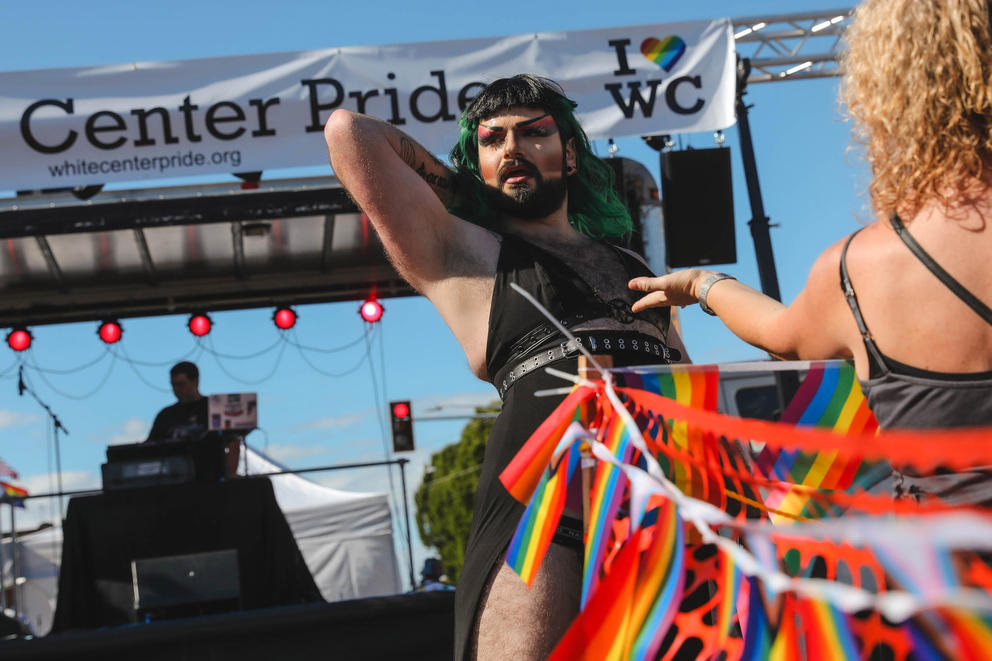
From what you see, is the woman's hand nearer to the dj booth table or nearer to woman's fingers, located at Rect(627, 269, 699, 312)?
woman's fingers, located at Rect(627, 269, 699, 312)

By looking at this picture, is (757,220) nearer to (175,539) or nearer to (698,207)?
(698,207)

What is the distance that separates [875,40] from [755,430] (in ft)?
2.13

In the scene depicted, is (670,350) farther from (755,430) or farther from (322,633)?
(322,633)

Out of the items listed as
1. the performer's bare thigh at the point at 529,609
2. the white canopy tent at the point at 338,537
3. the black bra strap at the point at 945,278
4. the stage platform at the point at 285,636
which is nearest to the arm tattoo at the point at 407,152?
the performer's bare thigh at the point at 529,609

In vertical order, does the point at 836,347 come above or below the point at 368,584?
above

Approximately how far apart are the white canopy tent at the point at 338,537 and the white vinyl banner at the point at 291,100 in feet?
21.7

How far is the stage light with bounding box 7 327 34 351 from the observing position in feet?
30.5

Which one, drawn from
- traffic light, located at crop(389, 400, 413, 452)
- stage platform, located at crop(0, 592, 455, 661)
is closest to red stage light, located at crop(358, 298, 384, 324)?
traffic light, located at crop(389, 400, 413, 452)

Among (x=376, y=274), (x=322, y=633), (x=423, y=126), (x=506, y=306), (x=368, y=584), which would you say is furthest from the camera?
(x=368, y=584)

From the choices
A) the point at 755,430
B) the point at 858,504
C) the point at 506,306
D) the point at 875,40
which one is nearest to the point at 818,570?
the point at 858,504

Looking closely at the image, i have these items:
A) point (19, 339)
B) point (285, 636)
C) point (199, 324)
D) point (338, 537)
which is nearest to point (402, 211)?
point (285, 636)

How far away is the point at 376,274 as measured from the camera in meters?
9.07

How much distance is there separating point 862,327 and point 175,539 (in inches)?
240

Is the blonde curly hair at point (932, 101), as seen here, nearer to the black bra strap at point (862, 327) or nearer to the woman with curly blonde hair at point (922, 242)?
the woman with curly blonde hair at point (922, 242)
